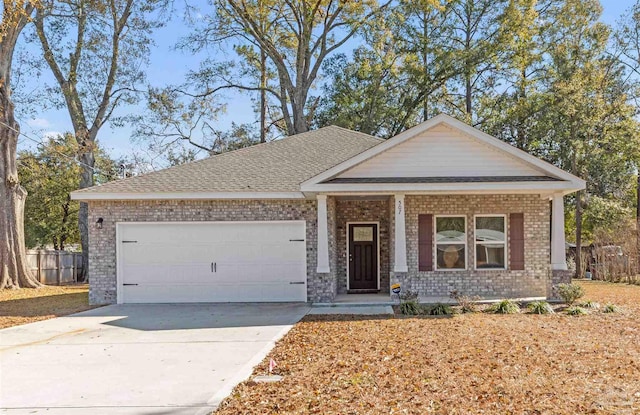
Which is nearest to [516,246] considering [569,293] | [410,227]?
[569,293]

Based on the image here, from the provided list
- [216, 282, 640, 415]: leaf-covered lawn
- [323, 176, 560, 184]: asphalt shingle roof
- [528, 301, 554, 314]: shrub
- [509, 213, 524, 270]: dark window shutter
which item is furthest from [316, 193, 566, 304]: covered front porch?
[216, 282, 640, 415]: leaf-covered lawn

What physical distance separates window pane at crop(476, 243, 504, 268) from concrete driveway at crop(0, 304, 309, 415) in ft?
15.3

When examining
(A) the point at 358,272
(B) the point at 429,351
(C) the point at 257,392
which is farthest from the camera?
(A) the point at 358,272

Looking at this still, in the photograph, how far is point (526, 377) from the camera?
594 centimetres

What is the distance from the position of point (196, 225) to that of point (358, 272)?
471 cm

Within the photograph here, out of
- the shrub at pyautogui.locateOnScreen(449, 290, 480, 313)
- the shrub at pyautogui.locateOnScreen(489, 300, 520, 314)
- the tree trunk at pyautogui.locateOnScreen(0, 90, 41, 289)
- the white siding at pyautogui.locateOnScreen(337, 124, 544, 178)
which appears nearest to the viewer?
the shrub at pyautogui.locateOnScreen(489, 300, 520, 314)

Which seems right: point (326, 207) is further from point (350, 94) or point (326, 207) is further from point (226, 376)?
point (350, 94)

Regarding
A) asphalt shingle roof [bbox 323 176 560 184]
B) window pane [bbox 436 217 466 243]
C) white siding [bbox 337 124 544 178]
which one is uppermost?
white siding [bbox 337 124 544 178]

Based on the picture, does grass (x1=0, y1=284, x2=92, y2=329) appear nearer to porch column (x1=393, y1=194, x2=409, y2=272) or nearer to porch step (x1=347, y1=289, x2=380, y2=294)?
porch step (x1=347, y1=289, x2=380, y2=294)

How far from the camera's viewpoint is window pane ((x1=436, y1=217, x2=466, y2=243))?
1332cm

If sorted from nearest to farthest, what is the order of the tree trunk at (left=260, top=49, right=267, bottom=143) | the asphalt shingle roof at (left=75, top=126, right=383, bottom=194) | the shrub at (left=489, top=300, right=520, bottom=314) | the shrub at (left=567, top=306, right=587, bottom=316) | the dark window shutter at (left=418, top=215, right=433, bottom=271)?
Answer: 1. the shrub at (left=567, top=306, right=587, bottom=316)
2. the shrub at (left=489, top=300, right=520, bottom=314)
3. the dark window shutter at (left=418, top=215, right=433, bottom=271)
4. the asphalt shingle roof at (left=75, top=126, right=383, bottom=194)
5. the tree trunk at (left=260, top=49, right=267, bottom=143)

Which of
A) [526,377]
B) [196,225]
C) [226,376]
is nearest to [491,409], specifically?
[526,377]

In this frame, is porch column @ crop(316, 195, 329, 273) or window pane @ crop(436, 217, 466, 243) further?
window pane @ crop(436, 217, 466, 243)

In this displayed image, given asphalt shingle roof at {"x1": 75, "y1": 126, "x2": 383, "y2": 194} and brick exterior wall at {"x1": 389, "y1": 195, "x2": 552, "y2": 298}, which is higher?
asphalt shingle roof at {"x1": 75, "y1": 126, "x2": 383, "y2": 194}
